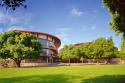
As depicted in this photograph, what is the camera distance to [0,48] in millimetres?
82500

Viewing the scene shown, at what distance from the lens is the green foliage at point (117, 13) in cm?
2044

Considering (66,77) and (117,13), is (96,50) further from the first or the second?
(117,13)

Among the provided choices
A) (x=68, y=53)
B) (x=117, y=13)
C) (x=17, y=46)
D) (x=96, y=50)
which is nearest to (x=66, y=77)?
(x=117, y=13)

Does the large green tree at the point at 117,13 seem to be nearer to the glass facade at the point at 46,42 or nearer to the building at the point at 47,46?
the building at the point at 47,46

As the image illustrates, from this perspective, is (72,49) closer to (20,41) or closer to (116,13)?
(20,41)

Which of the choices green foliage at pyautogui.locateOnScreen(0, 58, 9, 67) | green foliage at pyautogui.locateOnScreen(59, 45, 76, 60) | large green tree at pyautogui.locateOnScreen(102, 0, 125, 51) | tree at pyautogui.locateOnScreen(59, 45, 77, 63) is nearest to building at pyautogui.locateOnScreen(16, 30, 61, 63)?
green foliage at pyautogui.locateOnScreen(59, 45, 76, 60)

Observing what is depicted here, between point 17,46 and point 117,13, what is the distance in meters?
59.9

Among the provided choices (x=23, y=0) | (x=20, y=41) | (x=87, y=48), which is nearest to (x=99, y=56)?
(x=87, y=48)

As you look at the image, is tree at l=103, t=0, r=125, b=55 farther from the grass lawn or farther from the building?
the building

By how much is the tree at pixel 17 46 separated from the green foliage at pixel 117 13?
183ft

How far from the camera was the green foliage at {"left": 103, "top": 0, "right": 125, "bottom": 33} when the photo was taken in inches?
805

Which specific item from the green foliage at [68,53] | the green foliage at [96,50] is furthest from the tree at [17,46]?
the green foliage at [68,53]

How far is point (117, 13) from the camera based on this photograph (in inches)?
900

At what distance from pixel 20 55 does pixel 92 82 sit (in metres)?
56.8
